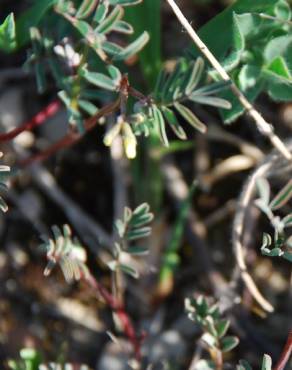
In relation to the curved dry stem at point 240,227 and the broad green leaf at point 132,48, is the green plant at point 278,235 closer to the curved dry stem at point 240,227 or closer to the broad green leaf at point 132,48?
the curved dry stem at point 240,227

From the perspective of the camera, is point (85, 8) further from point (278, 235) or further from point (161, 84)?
point (278, 235)

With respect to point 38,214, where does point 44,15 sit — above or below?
above

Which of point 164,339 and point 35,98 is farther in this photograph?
point 35,98

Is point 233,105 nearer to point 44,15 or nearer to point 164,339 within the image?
point 44,15

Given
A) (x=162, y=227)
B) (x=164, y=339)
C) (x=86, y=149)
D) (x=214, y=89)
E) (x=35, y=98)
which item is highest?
(x=214, y=89)

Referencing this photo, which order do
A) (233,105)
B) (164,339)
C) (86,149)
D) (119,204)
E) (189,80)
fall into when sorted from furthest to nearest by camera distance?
1. (86,149)
2. (119,204)
3. (164,339)
4. (233,105)
5. (189,80)

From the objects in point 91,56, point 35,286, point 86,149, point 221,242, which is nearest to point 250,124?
point 221,242

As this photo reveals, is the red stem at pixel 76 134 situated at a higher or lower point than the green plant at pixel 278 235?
higher

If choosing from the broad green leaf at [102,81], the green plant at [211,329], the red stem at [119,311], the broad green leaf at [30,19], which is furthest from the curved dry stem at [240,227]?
the broad green leaf at [30,19]
